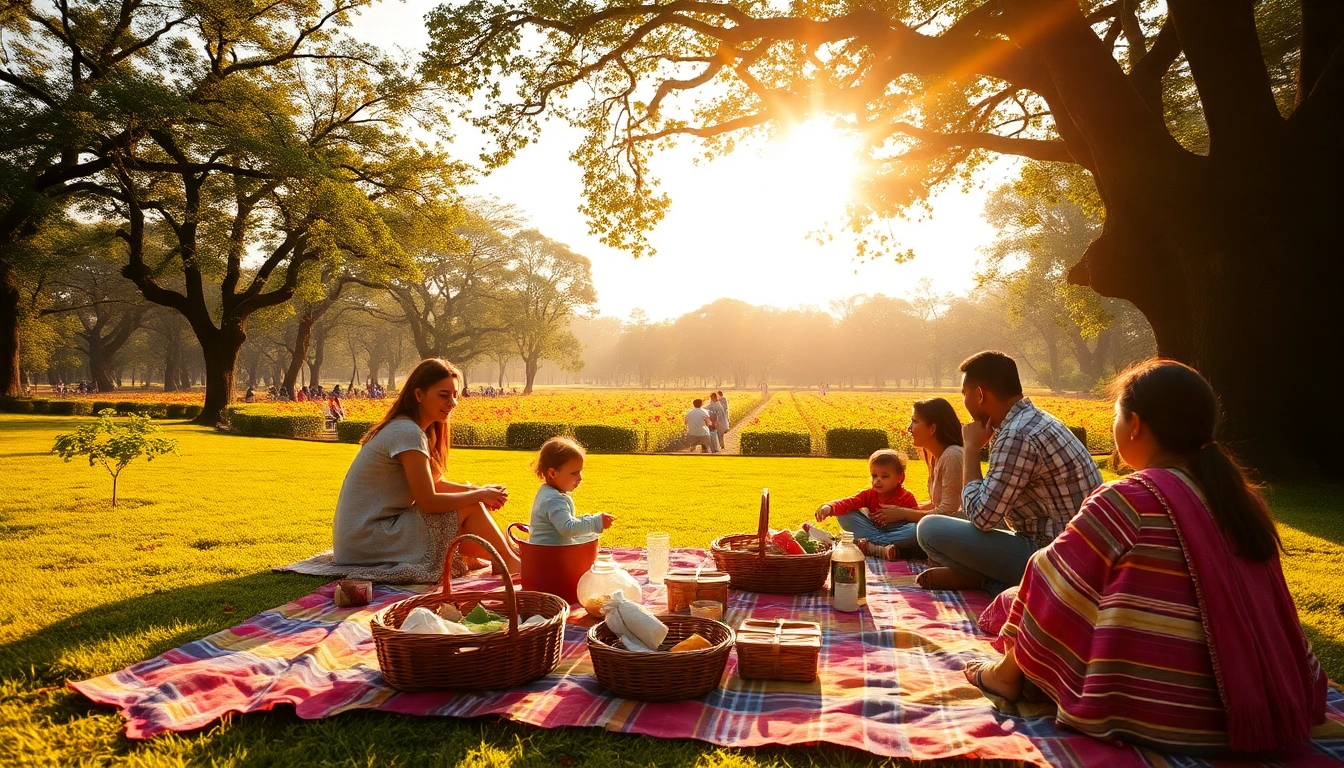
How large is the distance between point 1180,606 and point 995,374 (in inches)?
81.6

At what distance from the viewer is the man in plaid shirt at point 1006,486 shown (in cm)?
418

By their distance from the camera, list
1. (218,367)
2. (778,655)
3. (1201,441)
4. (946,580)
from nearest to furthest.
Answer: (1201,441), (778,655), (946,580), (218,367)

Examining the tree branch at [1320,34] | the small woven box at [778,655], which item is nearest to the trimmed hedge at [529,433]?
the small woven box at [778,655]

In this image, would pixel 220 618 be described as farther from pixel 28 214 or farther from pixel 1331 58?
pixel 28 214

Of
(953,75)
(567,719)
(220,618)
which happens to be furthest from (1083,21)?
(220,618)

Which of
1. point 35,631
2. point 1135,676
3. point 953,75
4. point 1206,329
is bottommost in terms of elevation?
point 35,631

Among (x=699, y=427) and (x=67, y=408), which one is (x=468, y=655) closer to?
(x=699, y=427)

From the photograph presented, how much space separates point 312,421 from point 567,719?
836 inches

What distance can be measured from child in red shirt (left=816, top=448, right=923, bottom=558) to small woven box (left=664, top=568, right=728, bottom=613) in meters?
1.81

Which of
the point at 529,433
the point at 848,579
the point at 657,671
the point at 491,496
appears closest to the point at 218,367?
the point at 529,433

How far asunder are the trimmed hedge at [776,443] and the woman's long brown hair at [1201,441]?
14646 millimetres

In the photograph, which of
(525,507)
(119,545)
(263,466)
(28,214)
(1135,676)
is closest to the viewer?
(1135,676)

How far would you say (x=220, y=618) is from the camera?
4.45 metres

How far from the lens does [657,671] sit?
3.09 meters
